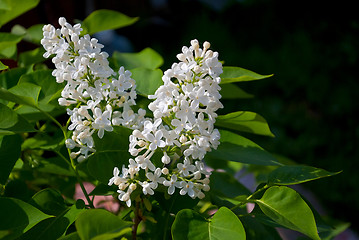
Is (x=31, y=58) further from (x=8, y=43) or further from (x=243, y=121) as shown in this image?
(x=243, y=121)

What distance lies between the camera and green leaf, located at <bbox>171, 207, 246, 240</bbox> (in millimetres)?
669

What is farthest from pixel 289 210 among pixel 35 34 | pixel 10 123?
pixel 35 34

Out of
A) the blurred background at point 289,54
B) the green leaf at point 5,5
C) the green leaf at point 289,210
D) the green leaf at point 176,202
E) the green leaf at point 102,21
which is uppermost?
the green leaf at point 5,5

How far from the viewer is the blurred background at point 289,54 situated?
2758mm

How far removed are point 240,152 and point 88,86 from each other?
312 mm

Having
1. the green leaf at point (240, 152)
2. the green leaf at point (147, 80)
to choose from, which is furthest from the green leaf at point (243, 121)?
the green leaf at point (147, 80)

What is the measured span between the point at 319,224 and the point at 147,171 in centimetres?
39

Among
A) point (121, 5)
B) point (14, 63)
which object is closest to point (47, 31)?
point (14, 63)

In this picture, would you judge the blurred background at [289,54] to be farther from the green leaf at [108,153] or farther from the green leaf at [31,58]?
the green leaf at [108,153]

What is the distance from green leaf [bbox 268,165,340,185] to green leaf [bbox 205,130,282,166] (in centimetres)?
4

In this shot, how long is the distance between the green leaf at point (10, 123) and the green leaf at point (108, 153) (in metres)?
0.12

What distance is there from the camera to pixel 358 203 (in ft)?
8.46

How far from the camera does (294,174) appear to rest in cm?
80

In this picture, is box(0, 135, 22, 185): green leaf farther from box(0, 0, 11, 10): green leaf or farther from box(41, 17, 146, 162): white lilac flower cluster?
box(0, 0, 11, 10): green leaf
